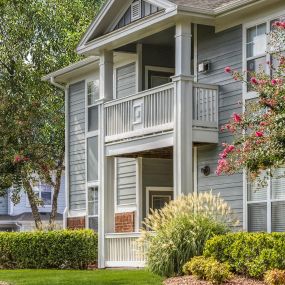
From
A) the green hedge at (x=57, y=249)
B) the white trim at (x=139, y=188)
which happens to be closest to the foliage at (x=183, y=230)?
the white trim at (x=139, y=188)

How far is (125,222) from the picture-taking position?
2375 centimetres

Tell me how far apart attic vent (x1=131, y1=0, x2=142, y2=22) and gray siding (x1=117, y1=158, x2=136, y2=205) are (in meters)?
4.46

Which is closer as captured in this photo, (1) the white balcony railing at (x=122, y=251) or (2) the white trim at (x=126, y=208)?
(1) the white balcony railing at (x=122, y=251)

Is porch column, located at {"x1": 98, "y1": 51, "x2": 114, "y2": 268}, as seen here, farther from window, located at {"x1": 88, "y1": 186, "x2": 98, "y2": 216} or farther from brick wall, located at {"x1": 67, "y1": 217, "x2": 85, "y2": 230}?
brick wall, located at {"x1": 67, "y1": 217, "x2": 85, "y2": 230}

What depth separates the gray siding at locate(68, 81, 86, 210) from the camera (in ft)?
89.6

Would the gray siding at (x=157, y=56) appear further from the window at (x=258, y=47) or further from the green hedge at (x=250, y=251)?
the green hedge at (x=250, y=251)

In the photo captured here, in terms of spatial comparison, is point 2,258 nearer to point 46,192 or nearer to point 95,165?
point 95,165

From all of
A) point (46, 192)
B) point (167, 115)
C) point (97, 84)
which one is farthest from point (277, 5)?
point (46, 192)

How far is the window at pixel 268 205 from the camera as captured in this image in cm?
1770

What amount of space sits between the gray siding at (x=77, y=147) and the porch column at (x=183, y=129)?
8.55 meters

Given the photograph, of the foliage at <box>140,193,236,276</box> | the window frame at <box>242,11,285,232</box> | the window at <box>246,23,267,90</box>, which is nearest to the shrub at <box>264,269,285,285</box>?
the foliage at <box>140,193,236,276</box>

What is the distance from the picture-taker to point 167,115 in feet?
64.1

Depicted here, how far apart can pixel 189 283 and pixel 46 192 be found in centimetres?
3163

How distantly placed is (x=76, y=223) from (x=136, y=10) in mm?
8693
